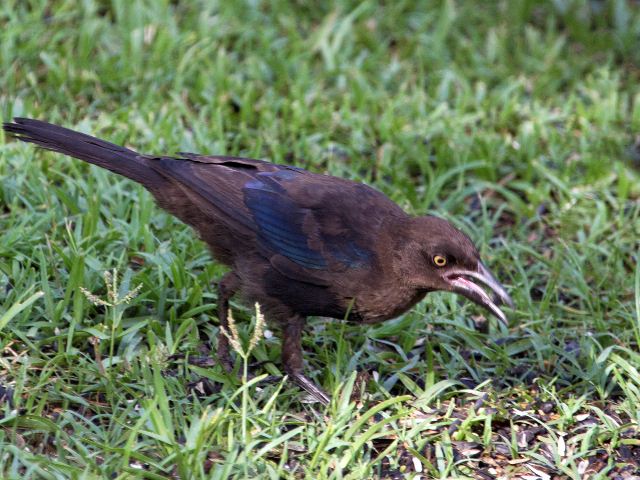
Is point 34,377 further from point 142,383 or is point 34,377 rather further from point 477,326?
point 477,326

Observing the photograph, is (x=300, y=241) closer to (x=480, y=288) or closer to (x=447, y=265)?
(x=447, y=265)

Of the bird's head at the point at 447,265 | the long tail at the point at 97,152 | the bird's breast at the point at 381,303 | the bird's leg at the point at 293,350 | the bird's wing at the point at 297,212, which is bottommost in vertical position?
the bird's leg at the point at 293,350

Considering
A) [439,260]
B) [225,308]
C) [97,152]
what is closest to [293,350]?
[225,308]

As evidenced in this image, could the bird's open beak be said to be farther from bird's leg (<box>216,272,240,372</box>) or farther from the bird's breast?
bird's leg (<box>216,272,240,372</box>)

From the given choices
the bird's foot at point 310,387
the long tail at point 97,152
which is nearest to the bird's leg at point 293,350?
the bird's foot at point 310,387

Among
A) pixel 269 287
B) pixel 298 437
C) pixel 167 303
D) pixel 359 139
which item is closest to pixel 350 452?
pixel 298 437

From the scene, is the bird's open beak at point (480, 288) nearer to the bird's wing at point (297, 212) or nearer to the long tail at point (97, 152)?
the bird's wing at point (297, 212)
